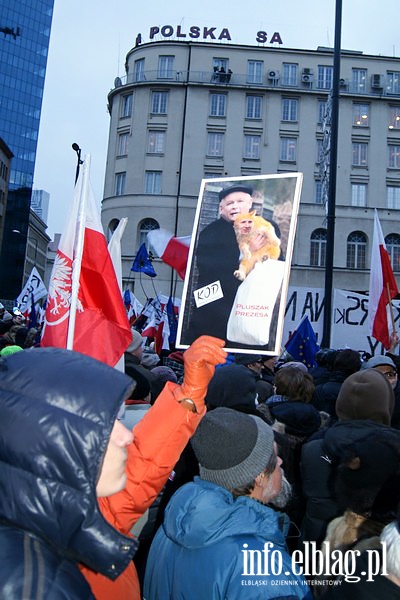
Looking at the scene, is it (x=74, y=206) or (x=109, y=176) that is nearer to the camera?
(x=74, y=206)

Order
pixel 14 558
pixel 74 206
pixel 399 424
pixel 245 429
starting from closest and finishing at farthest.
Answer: pixel 14 558
pixel 245 429
pixel 74 206
pixel 399 424

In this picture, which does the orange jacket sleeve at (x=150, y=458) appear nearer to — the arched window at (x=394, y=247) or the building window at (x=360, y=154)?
the arched window at (x=394, y=247)

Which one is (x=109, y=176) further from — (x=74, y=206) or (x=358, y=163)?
(x=74, y=206)

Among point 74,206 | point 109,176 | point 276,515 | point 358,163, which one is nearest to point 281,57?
point 358,163

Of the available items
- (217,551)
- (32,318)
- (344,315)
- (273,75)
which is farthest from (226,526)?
(273,75)

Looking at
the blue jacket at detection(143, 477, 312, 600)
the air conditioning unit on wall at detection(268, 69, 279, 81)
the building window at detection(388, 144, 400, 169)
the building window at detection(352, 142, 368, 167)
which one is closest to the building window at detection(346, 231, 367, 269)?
the building window at detection(352, 142, 368, 167)

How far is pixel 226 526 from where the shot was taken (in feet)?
6.06

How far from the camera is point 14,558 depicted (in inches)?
43.5

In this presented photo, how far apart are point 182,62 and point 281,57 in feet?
24.7

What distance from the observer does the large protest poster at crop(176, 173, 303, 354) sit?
328cm

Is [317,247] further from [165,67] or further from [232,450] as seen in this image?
[232,450]

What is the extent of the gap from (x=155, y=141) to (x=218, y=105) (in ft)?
18.1

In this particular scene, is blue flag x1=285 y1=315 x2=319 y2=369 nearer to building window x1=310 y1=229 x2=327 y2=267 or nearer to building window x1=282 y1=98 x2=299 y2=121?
building window x1=310 y1=229 x2=327 y2=267

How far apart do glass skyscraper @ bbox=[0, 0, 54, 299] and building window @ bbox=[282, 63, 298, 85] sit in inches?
2146
